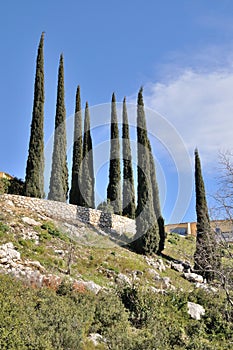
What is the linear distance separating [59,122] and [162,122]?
717cm

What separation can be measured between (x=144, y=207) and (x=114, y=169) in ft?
19.1

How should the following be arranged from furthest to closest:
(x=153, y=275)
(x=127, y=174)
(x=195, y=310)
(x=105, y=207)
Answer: (x=127, y=174) < (x=105, y=207) < (x=153, y=275) < (x=195, y=310)

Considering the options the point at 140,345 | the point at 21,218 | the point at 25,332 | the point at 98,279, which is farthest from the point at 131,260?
the point at 25,332

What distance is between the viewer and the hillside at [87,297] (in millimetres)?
6875

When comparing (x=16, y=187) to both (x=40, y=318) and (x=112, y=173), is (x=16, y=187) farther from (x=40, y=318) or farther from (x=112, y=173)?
(x=40, y=318)

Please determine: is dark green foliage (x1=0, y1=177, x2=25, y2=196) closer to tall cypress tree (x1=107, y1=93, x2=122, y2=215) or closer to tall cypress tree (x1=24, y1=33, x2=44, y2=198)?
tall cypress tree (x1=24, y1=33, x2=44, y2=198)

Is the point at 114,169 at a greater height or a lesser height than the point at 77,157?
lesser

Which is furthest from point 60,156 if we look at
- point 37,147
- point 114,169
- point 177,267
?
point 177,267

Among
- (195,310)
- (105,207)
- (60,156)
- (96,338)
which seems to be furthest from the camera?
(60,156)

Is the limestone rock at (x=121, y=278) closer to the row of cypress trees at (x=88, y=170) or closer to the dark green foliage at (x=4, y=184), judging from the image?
the row of cypress trees at (x=88, y=170)

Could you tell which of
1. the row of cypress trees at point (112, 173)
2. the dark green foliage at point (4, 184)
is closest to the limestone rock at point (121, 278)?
the row of cypress trees at point (112, 173)

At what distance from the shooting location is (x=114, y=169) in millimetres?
26531

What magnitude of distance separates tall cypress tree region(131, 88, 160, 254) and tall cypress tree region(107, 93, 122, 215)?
330 centimetres

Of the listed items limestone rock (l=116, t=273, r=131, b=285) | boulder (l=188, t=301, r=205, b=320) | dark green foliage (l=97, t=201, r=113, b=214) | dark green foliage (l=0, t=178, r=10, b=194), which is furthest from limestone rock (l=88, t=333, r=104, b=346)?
dark green foliage (l=97, t=201, r=113, b=214)
